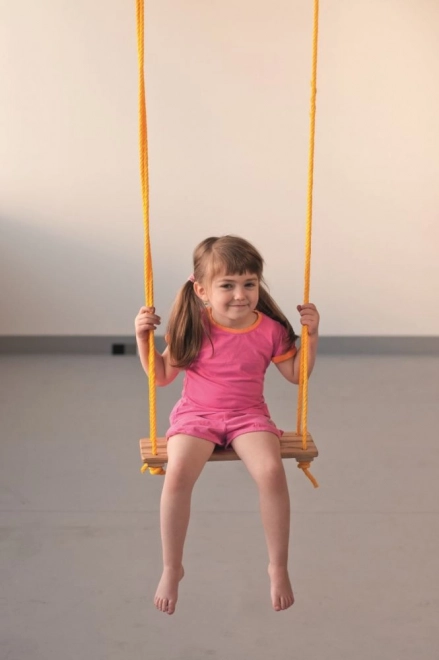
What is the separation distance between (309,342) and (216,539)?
57.2 inches

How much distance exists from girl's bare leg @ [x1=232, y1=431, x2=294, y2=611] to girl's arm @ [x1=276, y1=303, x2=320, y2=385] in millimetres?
187

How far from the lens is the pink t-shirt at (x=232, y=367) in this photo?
2.14 metres

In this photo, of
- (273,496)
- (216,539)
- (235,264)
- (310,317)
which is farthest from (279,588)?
(216,539)

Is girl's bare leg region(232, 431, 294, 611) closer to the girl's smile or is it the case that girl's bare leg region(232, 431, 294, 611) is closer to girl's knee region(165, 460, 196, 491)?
girl's knee region(165, 460, 196, 491)

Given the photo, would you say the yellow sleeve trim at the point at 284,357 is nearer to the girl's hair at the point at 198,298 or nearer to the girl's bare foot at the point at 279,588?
the girl's hair at the point at 198,298

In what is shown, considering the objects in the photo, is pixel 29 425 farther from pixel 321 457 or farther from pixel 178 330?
pixel 178 330

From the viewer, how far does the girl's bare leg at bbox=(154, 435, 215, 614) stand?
6.49 ft

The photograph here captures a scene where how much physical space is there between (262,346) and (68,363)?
10.9 ft

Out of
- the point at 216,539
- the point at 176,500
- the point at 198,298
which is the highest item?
the point at 198,298

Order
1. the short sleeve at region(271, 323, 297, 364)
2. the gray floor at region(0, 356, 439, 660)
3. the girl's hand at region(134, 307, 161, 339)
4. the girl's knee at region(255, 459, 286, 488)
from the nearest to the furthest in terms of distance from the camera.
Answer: the girl's knee at region(255, 459, 286, 488)
the girl's hand at region(134, 307, 161, 339)
the short sleeve at region(271, 323, 297, 364)
the gray floor at region(0, 356, 439, 660)

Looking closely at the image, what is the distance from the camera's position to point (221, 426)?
6.75ft

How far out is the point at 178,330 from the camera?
2.14 metres

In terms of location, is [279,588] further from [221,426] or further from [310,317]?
[310,317]

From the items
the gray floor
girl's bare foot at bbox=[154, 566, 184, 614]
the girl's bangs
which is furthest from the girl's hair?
the gray floor
